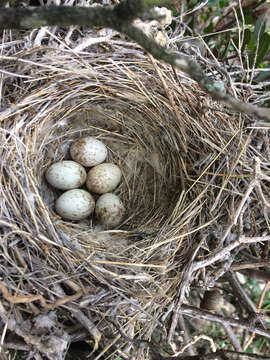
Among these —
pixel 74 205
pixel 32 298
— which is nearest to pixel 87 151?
pixel 74 205

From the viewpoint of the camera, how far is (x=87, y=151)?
79.4 inches

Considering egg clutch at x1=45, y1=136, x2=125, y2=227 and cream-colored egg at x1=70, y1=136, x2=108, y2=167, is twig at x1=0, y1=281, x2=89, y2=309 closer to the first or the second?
egg clutch at x1=45, y1=136, x2=125, y2=227

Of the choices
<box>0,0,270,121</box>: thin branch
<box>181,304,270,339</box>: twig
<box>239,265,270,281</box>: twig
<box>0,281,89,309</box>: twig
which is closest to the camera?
<box>0,0,270,121</box>: thin branch

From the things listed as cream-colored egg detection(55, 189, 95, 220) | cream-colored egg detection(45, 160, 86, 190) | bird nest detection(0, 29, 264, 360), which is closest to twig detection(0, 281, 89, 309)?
bird nest detection(0, 29, 264, 360)

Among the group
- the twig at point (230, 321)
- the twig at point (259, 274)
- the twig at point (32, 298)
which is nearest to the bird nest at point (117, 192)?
the twig at point (32, 298)

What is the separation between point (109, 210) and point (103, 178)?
182 mm

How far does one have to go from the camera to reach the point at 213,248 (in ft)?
5.31

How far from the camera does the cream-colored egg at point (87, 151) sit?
2018mm

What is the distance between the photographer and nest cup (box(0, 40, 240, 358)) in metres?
1.44

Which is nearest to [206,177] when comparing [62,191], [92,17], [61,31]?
[62,191]

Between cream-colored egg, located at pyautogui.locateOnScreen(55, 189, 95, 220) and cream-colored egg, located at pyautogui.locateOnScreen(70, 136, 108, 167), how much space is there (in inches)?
7.4

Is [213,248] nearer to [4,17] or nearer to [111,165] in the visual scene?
[111,165]

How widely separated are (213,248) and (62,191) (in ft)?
2.96

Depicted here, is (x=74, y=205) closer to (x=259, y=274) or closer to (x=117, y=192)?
(x=117, y=192)
